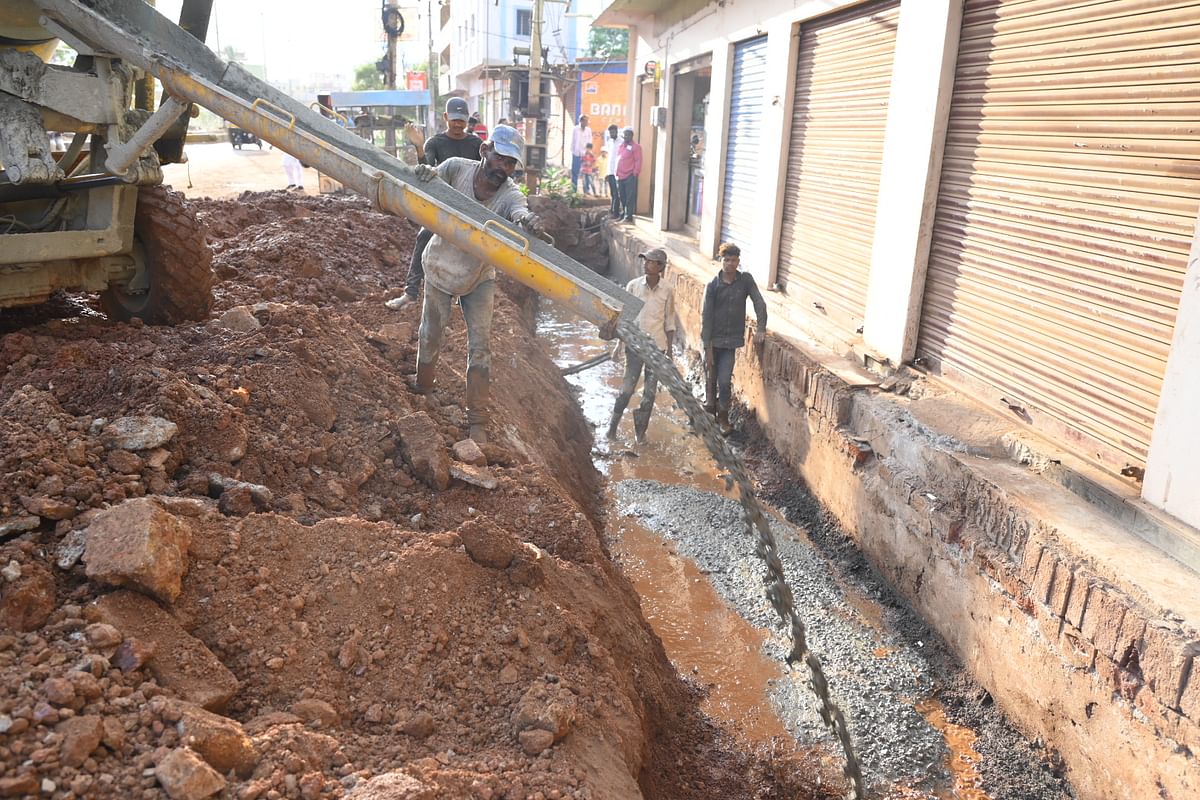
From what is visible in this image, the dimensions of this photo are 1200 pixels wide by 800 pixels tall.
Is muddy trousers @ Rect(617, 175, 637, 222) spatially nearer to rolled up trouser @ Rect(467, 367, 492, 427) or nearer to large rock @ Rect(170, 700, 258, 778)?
rolled up trouser @ Rect(467, 367, 492, 427)

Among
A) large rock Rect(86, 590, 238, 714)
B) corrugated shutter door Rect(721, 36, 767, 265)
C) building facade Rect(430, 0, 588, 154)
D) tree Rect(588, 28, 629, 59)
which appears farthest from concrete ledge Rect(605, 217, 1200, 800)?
tree Rect(588, 28, 629, 59)

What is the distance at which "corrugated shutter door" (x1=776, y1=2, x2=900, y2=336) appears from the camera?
7.28 metres

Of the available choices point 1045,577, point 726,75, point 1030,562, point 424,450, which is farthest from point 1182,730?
point 726,75

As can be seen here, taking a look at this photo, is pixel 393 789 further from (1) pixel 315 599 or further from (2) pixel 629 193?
(2) pixel 629 193

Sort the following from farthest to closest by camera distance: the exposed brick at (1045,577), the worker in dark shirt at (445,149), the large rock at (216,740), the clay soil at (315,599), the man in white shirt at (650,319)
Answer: the man in white shirt at (650,319)
the worker in dark shirt at (445,149)
the exposed brick at (1045,577)
the clay soil at (315,599)
the large rock at (216,740)

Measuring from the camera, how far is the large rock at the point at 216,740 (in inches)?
90.2

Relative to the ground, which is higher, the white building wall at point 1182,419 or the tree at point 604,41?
the tree at point 604,41

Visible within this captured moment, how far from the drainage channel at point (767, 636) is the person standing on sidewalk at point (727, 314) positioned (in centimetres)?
100

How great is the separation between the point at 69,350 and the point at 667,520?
418cm

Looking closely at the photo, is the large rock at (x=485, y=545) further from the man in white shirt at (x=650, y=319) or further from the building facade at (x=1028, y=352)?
the man in white shirt at (x=650, y=319)

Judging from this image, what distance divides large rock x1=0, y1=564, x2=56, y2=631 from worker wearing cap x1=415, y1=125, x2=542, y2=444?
2696 mm

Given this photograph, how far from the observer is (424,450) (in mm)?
4438

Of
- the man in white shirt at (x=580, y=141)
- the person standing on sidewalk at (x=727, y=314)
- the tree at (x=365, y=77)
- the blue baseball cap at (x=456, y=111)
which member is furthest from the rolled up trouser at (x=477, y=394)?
the tree at (x=365, y=77)

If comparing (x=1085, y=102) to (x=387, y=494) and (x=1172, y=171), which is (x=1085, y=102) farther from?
(x=387, y=494)
